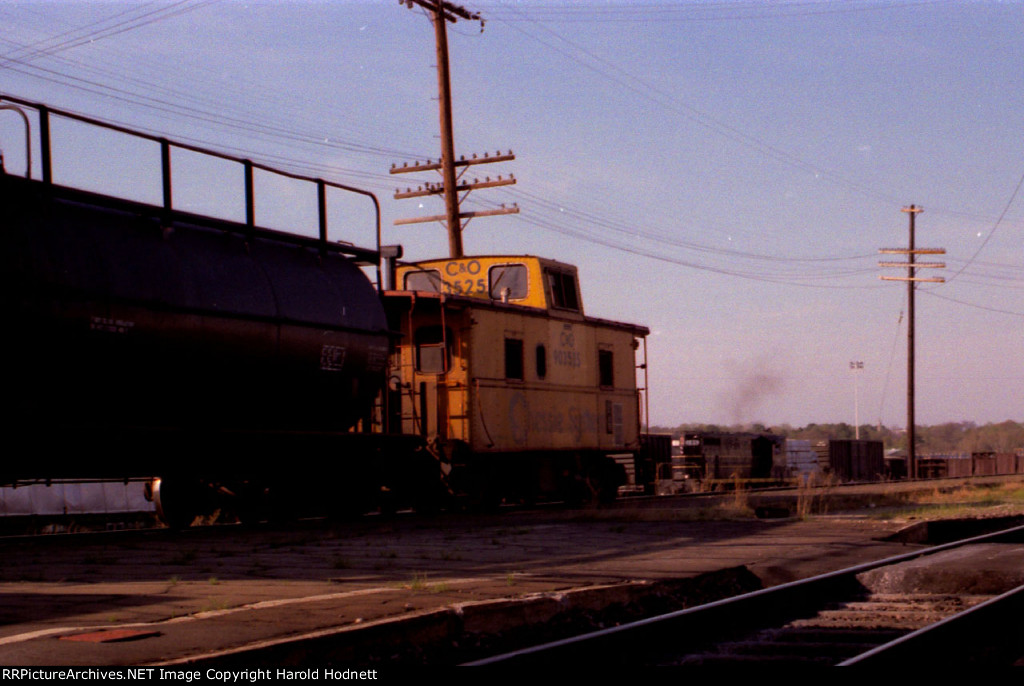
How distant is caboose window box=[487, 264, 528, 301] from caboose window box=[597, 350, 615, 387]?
2484 mm

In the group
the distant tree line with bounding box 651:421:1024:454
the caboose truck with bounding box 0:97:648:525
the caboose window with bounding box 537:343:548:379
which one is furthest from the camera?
the distant tree line with bounding box 651:421:1024:454

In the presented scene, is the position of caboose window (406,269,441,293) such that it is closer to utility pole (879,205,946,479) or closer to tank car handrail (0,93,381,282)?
tank car handrail (0,93,381,282)

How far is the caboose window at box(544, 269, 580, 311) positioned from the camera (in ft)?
67.5

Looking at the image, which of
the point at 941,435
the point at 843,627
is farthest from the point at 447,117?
the point at 941,435

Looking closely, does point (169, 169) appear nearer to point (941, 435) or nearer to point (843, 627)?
point (843, 627)

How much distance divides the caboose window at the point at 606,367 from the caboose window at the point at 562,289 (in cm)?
129

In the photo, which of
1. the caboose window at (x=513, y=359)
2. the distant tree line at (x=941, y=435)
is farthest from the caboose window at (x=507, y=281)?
the distant tree line at (x=941, y=435)

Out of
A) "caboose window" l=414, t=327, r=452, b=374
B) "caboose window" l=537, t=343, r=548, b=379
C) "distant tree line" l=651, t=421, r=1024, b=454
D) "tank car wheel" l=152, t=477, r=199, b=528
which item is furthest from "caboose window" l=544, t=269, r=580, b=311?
"distant tree line" l=651, t=421, r=1024, b=454

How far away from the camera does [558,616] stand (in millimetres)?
7535

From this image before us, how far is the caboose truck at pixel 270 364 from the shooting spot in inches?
439

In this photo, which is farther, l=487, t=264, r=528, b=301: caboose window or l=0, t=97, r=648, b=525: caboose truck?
l=487, t=264, r=528, b=301: caboose window

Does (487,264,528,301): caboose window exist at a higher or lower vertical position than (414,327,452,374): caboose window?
higher

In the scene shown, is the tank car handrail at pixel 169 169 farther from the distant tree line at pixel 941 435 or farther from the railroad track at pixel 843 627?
the distant tree line at pixel 941 435

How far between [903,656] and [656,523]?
9437 millimetres
